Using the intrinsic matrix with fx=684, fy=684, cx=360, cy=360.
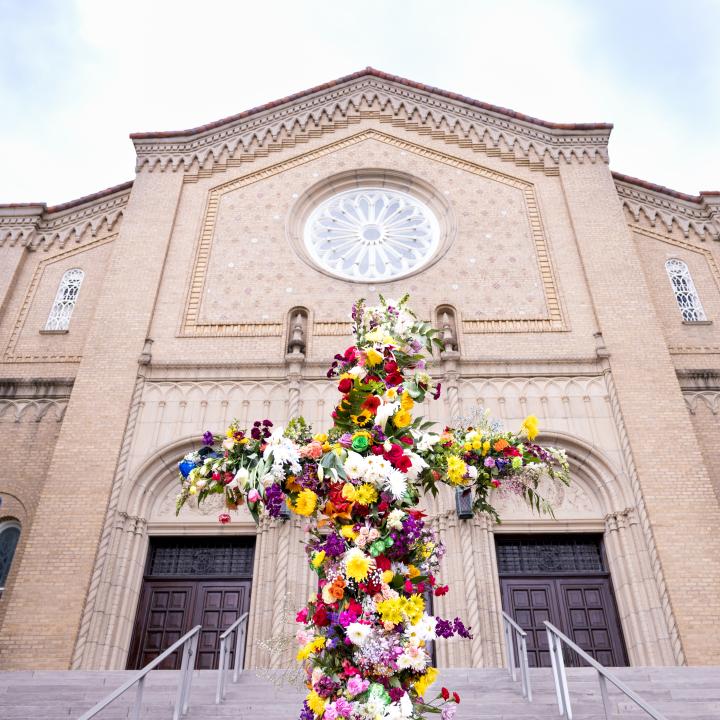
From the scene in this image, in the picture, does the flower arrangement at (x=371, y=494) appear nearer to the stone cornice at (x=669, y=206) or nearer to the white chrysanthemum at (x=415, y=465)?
the white chrysanthemum at (x=415, y=465)

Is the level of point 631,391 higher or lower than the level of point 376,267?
lower

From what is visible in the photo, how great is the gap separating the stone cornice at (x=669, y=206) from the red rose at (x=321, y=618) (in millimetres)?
14511

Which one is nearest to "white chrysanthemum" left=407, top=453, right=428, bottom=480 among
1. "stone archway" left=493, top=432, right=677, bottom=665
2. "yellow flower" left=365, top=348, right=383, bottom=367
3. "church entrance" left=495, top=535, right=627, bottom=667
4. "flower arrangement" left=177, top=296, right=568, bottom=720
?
"flower arrangement" left=177, top=296, right=568, bottom=720

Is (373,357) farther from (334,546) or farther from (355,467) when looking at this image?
(334,546)

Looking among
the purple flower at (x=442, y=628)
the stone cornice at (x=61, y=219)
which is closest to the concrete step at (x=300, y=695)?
the purple flower at (x=442, y=628)

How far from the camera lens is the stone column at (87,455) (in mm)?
10430

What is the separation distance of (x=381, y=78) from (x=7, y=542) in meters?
14.4

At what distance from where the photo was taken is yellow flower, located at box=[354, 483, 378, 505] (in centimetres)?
474

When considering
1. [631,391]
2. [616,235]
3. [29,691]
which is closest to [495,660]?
[631,391]

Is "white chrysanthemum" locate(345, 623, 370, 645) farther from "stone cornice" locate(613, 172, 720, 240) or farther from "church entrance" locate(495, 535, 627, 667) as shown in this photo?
"stone cornice" locate(613, 172, 720, 240)

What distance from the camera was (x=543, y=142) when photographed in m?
17.0

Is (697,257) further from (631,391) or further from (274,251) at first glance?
(274,251)

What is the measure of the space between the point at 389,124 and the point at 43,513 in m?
12.4

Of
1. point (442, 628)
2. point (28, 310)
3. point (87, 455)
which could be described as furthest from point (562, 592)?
point (28, 310)
